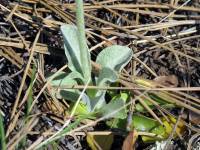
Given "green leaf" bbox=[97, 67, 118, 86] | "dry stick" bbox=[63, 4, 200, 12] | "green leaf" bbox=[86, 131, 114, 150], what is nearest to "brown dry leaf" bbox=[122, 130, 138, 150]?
"green leaf" bbox=[86, 131, 114, 150]

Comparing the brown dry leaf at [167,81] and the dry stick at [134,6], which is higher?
the dry stick at [134,6]

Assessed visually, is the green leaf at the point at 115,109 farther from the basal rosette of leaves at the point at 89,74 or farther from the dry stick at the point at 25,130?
the dry stick at the point at 25,130

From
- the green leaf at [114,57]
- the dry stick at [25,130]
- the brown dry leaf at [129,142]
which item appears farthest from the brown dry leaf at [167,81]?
the dry stick at [25,130]

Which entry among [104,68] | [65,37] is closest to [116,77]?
[104,68]

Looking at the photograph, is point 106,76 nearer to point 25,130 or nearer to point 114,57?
point 114,57

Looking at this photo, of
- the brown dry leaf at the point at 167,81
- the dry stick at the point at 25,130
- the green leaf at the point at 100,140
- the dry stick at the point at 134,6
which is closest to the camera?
the dry stick at the point at 25,130

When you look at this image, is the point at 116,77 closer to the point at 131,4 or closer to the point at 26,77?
the point at 26,77
